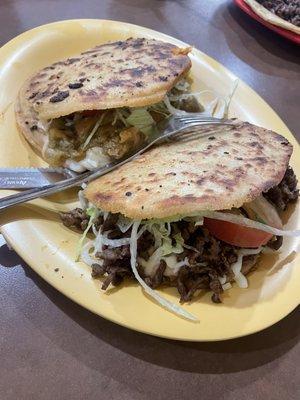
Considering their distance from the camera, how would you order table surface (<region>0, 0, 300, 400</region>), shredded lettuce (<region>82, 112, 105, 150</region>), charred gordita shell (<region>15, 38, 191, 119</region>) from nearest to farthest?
table surface (<region>0, 0, 300, 400</region>), charred gordita shell (<region>15, 38, 191, 119</region>), shredded lettuce (<region>82, 112, 105, 150</region>)

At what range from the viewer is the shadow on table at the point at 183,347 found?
1.40 metres

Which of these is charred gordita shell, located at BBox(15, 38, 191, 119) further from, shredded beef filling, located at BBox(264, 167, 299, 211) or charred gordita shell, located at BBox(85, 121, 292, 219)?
shredded beef filling, located at BBox(264, 167, 299, 211)

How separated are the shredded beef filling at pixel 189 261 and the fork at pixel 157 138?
0.69 ft

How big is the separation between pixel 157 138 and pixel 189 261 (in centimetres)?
57

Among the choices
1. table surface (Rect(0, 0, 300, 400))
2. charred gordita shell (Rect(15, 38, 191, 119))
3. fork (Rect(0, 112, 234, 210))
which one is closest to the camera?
table surface (Rect(0, 0, 300, 400))

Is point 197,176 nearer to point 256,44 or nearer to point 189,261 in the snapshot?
point 189,261

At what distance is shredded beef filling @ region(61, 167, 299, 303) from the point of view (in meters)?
1.44

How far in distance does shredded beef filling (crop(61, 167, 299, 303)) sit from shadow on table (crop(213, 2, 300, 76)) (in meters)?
1.50

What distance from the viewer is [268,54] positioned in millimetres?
2779

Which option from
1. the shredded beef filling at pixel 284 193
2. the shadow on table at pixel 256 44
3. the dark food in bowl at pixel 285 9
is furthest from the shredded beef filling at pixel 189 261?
the dark food in bowl at pixel 285 9

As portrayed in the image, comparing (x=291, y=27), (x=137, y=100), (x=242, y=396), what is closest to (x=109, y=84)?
(x=137, y=100)

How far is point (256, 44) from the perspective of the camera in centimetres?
282

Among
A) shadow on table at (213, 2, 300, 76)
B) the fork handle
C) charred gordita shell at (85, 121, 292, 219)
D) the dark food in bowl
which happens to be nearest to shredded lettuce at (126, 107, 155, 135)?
charred gordita shell at (85, 121, 292, 219)

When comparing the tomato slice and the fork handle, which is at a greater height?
the tomato slice
